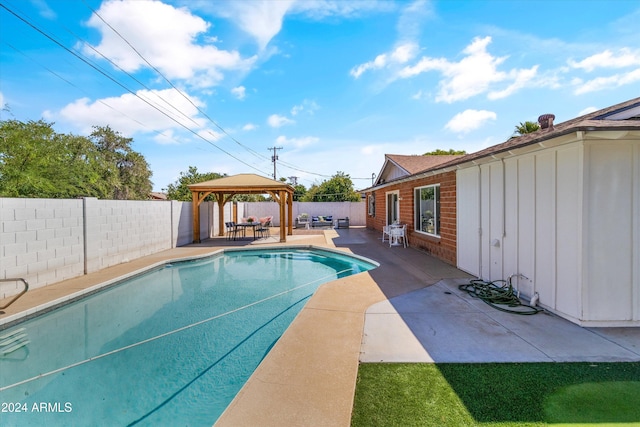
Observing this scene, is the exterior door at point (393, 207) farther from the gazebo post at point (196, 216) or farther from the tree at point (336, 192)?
the tree at point (336, 192)

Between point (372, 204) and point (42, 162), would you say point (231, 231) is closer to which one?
point (42, 162)

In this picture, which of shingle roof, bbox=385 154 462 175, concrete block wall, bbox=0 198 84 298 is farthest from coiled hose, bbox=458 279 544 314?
concrete block wall, bbox=0 198 84 298

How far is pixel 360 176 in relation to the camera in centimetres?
4675

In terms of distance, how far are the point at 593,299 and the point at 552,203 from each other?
1389 mm

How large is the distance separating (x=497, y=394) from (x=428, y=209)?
7.89 metres

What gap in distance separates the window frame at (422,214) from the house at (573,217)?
274cm

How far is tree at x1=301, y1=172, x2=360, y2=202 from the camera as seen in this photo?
35.6 metres

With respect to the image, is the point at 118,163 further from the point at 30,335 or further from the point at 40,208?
the point at 30,335

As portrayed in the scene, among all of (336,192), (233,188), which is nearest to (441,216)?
(233,188)

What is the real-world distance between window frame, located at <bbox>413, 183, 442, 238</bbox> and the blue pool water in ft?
13.8

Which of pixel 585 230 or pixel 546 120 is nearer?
pixel 585 230

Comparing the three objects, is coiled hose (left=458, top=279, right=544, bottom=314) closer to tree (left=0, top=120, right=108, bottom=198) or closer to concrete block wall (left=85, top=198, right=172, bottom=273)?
concrete block wall (left=85, top=198, right=172, bottom=273)

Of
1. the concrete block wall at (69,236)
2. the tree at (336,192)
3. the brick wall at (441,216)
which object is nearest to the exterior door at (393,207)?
the brick wall at (441,216)

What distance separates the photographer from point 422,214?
416 inches
